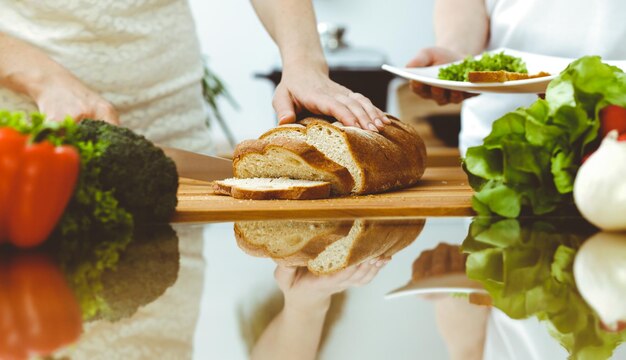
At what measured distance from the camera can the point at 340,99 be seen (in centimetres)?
229

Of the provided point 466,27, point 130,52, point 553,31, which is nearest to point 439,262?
point 130,52

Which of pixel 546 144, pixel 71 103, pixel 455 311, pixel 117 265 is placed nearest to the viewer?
pixel 455 311

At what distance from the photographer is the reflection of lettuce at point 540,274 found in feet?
2.99

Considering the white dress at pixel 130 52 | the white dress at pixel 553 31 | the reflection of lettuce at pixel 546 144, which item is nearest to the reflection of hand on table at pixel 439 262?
the reflection of lettuce at pixel 546 144

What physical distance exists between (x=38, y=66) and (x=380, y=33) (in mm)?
4604

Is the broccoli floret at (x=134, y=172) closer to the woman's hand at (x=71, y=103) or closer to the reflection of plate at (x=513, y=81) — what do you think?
the woman's hand at (x=71, y=103)

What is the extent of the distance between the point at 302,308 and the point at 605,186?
57 cm

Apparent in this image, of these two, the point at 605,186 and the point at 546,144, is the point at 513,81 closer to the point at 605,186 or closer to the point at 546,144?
the point at 546,144

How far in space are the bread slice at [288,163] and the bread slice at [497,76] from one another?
1.23 feet

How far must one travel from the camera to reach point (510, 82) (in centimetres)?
208

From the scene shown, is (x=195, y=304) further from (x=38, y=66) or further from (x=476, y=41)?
(x=476, y=41)

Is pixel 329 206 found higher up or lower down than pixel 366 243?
lower down

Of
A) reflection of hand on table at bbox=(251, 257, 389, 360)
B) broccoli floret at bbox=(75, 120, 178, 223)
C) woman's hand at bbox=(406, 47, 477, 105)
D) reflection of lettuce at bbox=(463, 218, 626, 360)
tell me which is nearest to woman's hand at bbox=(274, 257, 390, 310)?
reflection of hand on table at bbox=(251, 257, 389, 360)

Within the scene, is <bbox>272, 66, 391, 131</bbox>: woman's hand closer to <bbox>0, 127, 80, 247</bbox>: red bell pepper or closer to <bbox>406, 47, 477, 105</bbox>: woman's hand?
<bbox>406, 47, 477, 105</bbox>: woman's hand
